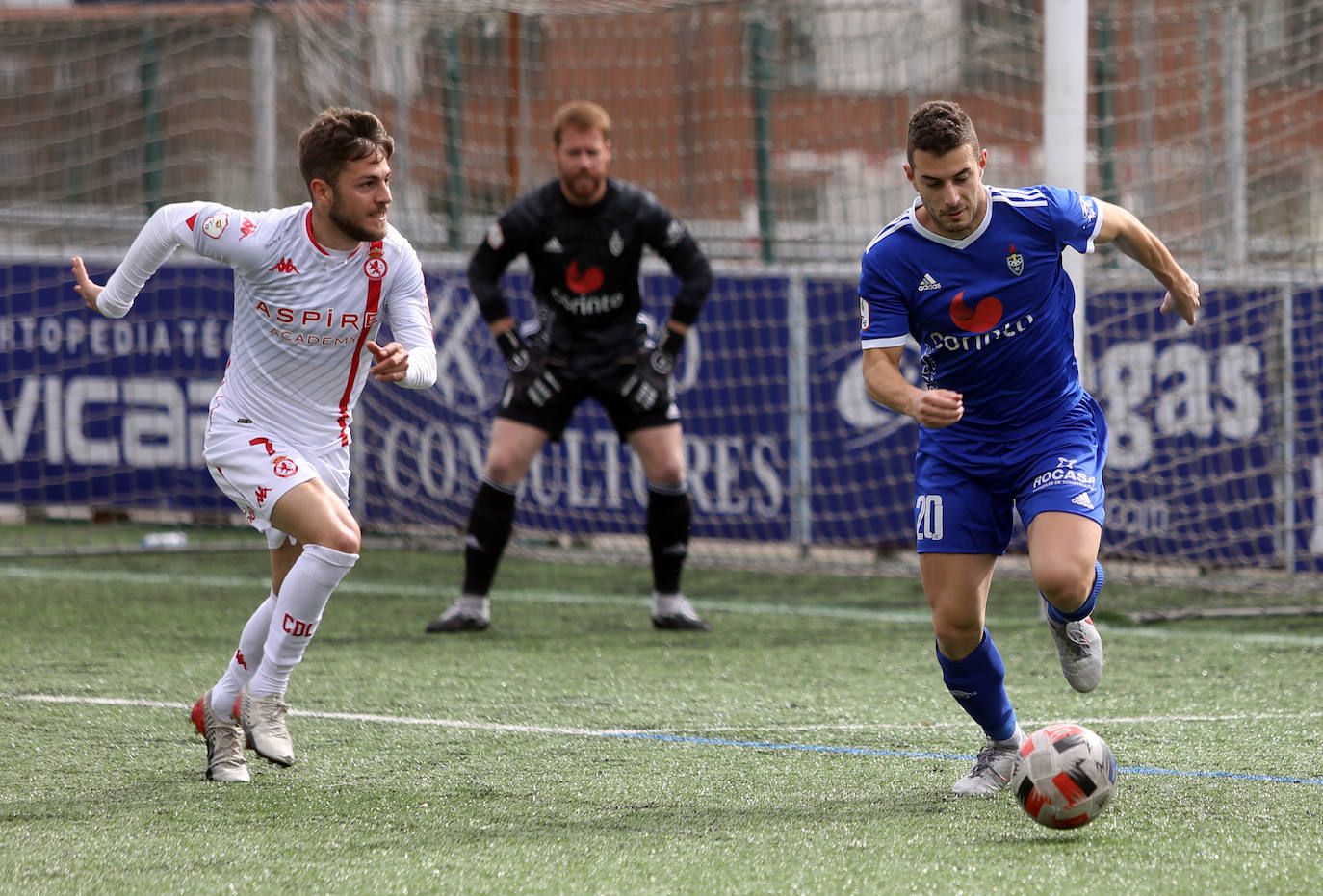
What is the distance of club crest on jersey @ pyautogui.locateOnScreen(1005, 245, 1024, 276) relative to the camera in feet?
14.3

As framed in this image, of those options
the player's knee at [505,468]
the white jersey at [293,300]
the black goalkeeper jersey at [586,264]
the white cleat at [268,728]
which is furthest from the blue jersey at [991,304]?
the player's knee at [505,468]

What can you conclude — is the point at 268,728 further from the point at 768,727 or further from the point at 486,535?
the point at 486,535

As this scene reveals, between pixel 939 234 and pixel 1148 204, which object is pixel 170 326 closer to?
pixel 1148 204

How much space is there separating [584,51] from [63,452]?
4.08 m

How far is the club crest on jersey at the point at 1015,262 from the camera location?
14.3 feet

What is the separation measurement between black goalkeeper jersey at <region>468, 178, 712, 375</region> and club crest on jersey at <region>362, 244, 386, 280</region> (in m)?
2.56

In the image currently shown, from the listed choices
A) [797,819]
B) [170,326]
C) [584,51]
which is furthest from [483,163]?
[797,819]

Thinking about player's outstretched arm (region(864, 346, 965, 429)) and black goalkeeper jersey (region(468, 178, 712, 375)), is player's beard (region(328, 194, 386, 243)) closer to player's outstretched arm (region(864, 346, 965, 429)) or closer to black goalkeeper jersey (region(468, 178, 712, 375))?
player's outstretched arm (region(864, 346, 965, 429))

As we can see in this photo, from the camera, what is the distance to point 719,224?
10.3 meters

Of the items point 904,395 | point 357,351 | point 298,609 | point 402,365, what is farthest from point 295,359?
point 904,395

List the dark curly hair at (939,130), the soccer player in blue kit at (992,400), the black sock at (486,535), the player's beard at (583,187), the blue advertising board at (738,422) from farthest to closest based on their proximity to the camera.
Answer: the blue advertising board at (738,422), the black sock at (486,535), the player's beard at (583,187), the soccer player in blue kit at (992,400), the dark curly hair at (939,130)

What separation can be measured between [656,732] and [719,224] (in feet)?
18.2

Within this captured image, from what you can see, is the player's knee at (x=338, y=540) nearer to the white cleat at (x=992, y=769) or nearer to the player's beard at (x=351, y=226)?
the player's beard at (x=351, y=226)

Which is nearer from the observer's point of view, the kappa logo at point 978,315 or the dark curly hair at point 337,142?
the kappa logo at point 978,315
